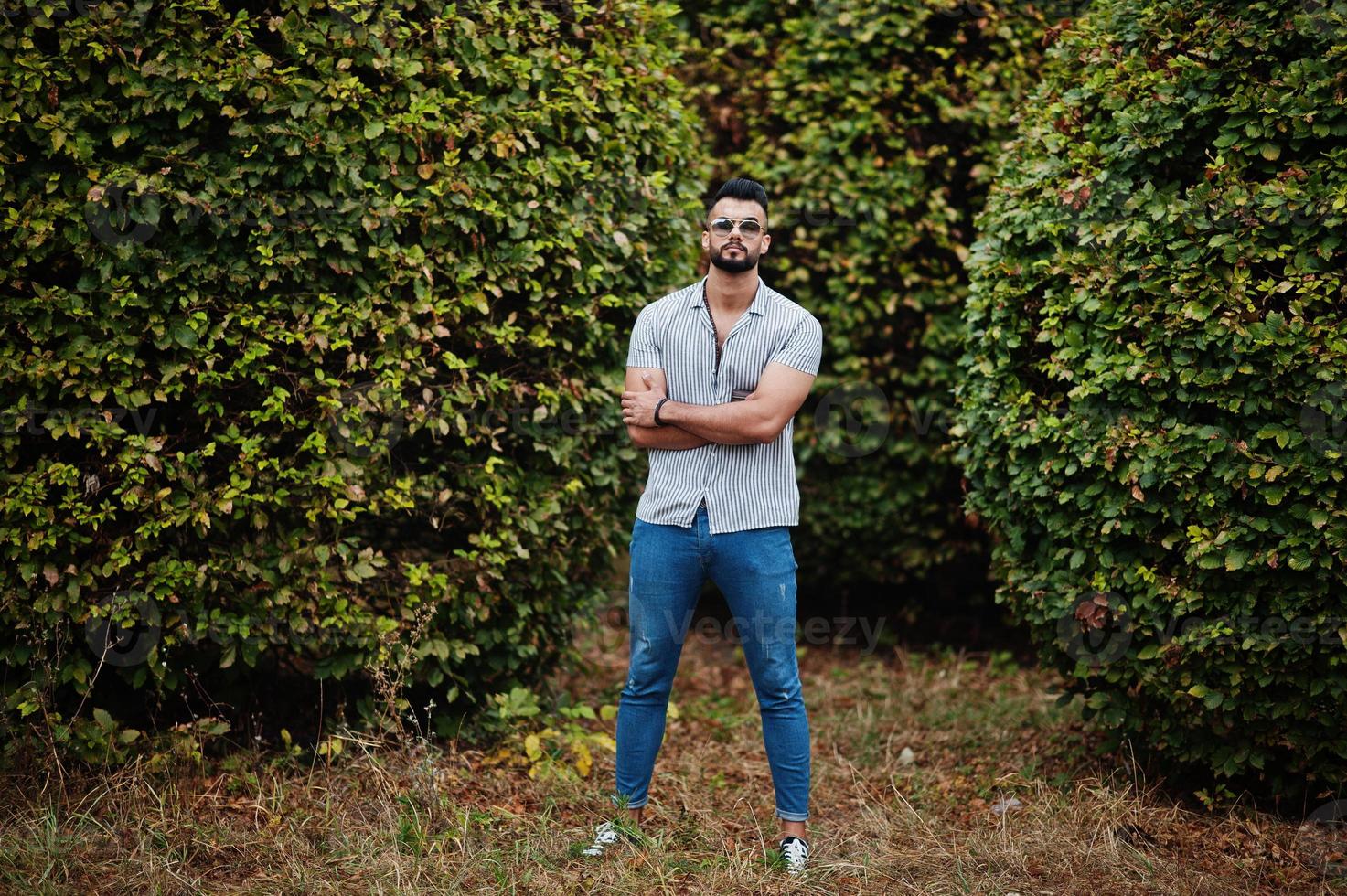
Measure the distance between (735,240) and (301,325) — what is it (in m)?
1.68

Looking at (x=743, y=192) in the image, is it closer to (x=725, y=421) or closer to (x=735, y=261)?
(x=735, y=261)

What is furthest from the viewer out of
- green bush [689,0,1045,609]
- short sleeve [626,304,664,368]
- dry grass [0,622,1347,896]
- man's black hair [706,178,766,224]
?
green bush [689,0,1045,609]

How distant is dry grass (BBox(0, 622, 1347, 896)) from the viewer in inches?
145

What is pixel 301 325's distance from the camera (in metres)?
4.19

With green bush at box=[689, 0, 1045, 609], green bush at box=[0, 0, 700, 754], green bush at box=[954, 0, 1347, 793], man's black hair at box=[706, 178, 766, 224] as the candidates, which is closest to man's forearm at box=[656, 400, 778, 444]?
man's black hair at box=[706, 178, 766, 224]

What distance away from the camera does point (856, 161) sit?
5926 millimetres

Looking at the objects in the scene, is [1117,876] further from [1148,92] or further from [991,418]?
[1148,92]

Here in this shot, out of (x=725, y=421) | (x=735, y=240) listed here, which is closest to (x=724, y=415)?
(x=725, y=421)

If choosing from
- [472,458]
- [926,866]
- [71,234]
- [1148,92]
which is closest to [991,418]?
[1148,92]

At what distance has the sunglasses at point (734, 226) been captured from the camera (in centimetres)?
378

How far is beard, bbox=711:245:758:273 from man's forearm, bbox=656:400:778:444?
1.52ft

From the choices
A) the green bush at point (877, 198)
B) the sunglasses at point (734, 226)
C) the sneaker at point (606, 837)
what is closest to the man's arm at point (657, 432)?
the sunglasses at point (734, 226)

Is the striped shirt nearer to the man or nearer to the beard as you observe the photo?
the man

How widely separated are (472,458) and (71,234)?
1.68 m
